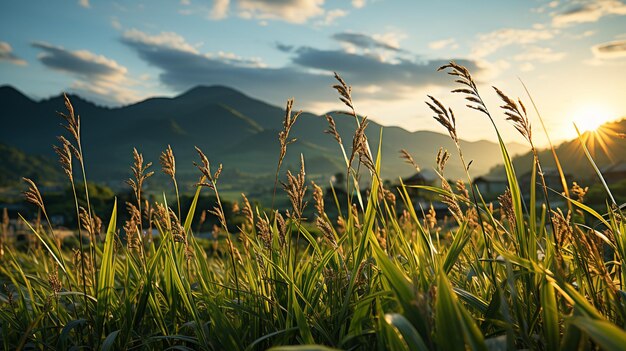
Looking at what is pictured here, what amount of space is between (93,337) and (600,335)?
8.49 feet

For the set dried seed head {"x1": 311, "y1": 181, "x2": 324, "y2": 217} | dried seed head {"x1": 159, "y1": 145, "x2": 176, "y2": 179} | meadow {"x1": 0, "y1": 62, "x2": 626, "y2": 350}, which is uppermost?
dried seed head {"x1": 159, "y1": 145, "x2": 176, "y2": 179}

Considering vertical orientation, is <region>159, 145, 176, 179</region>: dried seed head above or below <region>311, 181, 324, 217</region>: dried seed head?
above

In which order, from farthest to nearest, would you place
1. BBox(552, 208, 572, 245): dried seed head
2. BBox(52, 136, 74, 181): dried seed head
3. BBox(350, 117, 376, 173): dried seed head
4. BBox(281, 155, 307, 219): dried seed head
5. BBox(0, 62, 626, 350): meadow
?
1. BBox(52, 136, 74, 181): dried seed head
2. BBox(281, 155, 307, 219): dried seed head
3. BBox(350, 117, 376, 173): dried seed head
4. BBox(552, 208, 572, 245): dried seed head
5. BBox(0, 62, 626, 350): meadow

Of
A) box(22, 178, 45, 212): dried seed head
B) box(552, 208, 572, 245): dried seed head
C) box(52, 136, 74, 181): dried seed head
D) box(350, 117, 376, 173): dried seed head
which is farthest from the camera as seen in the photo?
box(22, 178, 45, 212): dried seed head

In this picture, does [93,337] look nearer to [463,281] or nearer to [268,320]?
[268,320]

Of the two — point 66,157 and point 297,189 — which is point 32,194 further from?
point 297,189

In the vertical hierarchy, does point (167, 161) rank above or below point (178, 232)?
above

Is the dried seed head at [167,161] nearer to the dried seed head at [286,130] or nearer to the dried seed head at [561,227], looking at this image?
the dried seed head at [286,130]

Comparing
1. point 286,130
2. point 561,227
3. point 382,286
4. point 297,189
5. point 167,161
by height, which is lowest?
point 382,286

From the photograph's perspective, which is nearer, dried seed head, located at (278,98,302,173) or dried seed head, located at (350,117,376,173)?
dried seed head, located at (350,117,376,173)

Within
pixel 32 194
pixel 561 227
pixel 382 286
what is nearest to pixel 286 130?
pixel 382 286

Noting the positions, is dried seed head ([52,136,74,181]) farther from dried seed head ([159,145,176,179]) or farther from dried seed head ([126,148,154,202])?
dried seed head ([159,145,176,179])

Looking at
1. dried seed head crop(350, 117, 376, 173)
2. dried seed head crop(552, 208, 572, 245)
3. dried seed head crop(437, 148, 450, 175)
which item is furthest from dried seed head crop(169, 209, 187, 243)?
dried seed head crop(552, 208, 572, 245)

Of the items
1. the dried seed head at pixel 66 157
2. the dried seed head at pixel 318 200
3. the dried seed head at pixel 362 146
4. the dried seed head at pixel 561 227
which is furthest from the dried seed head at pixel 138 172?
the dried seed head at pixel 561 227
